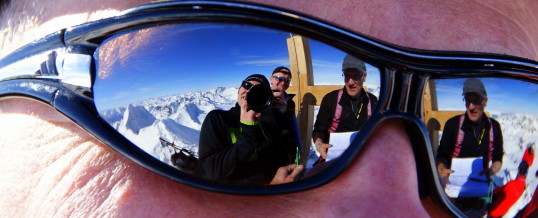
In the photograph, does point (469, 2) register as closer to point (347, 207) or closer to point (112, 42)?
point (347, 207)

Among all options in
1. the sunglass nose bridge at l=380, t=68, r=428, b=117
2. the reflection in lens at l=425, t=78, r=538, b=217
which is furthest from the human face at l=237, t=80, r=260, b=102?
the reflection in lens at l=425, t=78, r=538, b=217

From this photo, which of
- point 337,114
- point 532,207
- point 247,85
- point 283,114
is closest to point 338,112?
point 337,114

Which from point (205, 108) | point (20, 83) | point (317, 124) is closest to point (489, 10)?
point (317, 124)

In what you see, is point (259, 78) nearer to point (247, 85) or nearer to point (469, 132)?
point (247, 85)

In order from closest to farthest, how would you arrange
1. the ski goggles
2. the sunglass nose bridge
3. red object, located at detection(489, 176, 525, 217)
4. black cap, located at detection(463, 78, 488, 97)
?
the ski goggles, the sunglass nose bridge, black cap, located at detection(463, 78, 488, 97), red object, located at detection(489, 176, 525, 217)

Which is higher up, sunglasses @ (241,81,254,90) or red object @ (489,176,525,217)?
sunglasses @ (241,81,254,90)

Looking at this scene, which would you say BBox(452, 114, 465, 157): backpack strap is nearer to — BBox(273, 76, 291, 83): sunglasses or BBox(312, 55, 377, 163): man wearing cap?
BBox(312, 55, 377, 163): man wearing cap

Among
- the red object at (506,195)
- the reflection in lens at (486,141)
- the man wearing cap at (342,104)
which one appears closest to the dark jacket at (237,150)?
the man wearing cap at (342,104)

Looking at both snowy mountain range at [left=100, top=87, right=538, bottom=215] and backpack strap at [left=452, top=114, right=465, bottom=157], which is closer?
snowy mountain range at [left=100, top=87, right=538, bottom=215]
